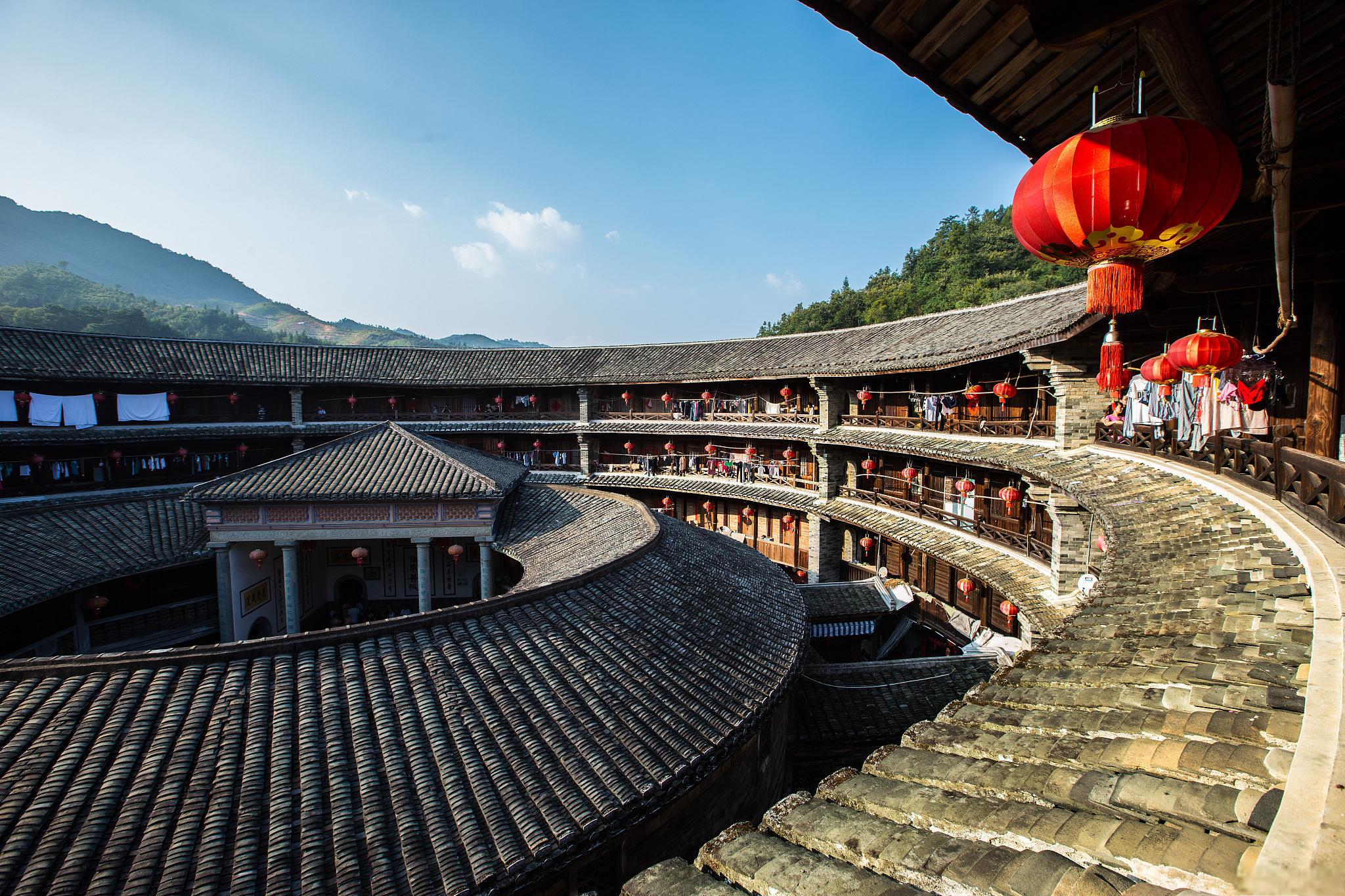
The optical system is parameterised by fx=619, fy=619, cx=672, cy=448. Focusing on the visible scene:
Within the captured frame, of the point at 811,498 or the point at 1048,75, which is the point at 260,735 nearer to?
the point at 1048,75

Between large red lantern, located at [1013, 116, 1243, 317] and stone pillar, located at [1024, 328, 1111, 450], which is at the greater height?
large red lantern, located at [1013, 116, 1243, 317]

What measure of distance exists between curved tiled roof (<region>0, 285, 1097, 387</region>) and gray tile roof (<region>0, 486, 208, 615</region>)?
6.75 meters

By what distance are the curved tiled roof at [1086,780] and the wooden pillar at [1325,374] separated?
4.75 meters

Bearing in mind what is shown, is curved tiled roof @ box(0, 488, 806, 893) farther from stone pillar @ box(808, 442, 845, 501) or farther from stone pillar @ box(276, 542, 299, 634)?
stone pillar @ box(808, 442, 845, 501)

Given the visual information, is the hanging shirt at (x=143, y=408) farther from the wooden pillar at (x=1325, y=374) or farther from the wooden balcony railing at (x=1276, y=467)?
the wooden pillar at (x=1325, y=374)

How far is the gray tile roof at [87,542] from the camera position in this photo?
14.3m

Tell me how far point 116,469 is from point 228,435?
372 centimetres

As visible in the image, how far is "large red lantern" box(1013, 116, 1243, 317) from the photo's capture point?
4082mm

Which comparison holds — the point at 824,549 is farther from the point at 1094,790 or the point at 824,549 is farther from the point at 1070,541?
the point at 1094,790

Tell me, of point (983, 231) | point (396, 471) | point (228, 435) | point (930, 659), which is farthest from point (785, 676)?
point (983, 231)

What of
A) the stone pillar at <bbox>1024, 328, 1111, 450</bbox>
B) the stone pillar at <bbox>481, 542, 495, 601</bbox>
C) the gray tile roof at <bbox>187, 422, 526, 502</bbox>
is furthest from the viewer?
the stone pillar at <bbox>481, 542, 495, 601</bbox>

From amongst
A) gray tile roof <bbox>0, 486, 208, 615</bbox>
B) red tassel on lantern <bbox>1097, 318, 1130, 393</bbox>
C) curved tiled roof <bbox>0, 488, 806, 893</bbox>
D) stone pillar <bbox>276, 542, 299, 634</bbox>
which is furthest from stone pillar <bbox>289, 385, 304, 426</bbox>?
red tassel on lantern <bbox>1097, 318, 1130, 393</bbox>

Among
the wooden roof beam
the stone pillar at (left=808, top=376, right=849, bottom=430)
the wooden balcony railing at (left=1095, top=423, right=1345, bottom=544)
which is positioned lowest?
the wooden balcony railing at (left=1095, top=423, right=1345, bottom=544)

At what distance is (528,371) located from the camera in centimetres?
3044
